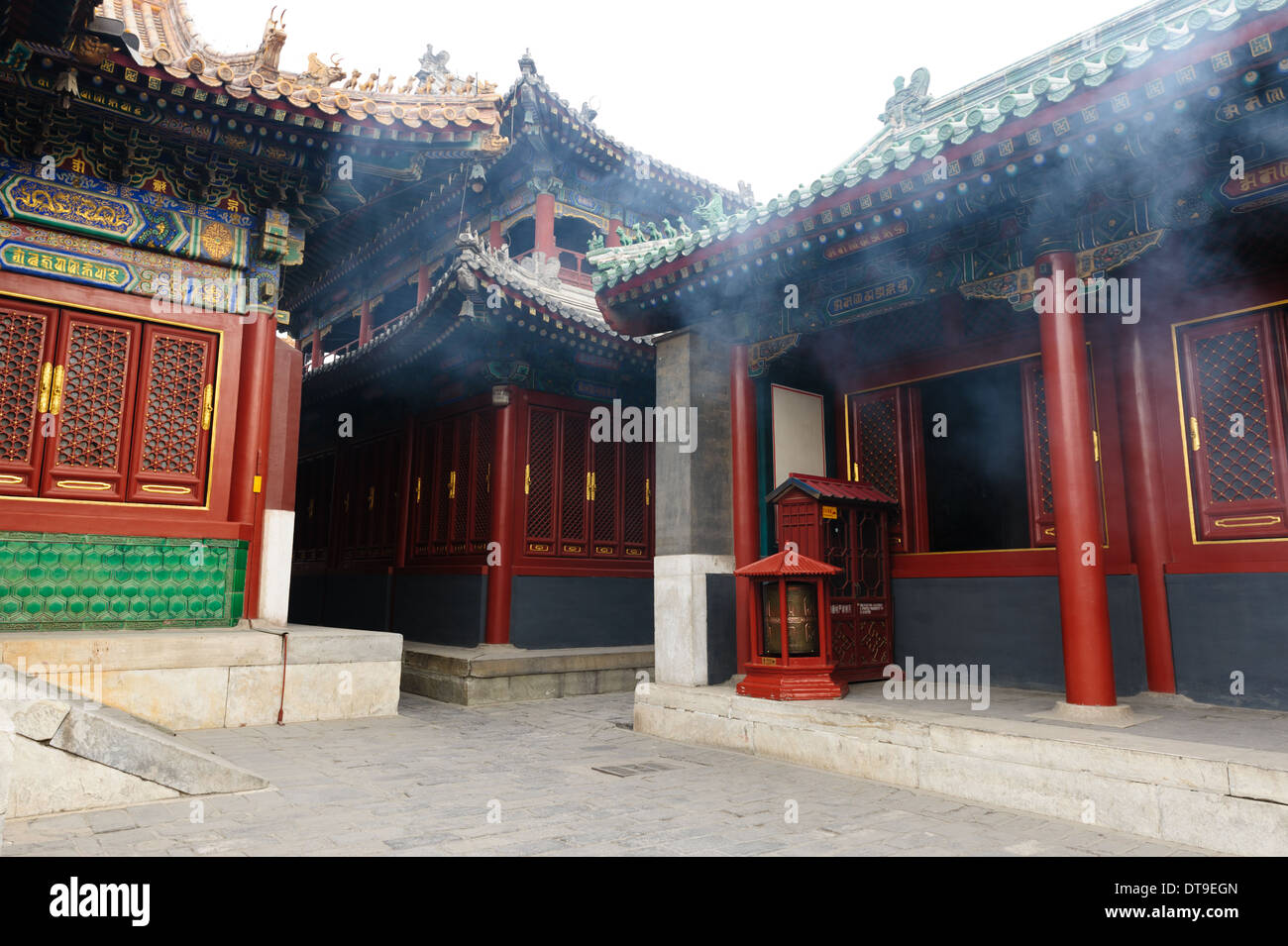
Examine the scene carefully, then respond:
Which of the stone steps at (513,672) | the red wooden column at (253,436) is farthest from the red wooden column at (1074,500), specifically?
the red wooden column at (253,436)

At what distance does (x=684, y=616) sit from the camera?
747 cm

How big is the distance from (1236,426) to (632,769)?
510 cm

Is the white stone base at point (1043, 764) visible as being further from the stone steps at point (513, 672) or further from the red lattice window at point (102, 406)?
the red lattice window at point (102, 406)

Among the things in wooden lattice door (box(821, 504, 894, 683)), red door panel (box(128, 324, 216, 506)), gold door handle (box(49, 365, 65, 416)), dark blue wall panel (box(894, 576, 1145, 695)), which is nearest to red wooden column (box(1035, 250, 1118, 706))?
dark blue wall panel (box(894, 576, 1145, 695))

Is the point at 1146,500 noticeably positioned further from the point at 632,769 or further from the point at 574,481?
the point at 574,481

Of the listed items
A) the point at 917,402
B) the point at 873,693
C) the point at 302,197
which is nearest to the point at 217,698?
the point at 302,197

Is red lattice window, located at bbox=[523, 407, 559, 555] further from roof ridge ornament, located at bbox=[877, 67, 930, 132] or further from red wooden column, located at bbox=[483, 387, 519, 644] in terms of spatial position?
roof ridge ornament, located at bbox=[877, 67, 930, 132]

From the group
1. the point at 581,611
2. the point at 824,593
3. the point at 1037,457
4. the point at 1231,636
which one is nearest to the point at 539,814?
the point at 824,593

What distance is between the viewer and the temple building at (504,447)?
33.1ft

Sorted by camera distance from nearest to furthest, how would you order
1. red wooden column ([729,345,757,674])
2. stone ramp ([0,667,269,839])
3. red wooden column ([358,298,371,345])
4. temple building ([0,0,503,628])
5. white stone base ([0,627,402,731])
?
stone ramp ([0,667,269,839]) → white stone base ([0,627,402,731]) → temple building ([0,0,503,628]) → red wooden column ([729,345,757,674]) → red wooden column ([358,298,371,345])

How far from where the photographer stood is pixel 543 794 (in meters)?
4.92

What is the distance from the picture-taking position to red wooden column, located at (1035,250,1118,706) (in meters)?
5.17

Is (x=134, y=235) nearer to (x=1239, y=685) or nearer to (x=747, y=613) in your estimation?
(x=747, y=613)

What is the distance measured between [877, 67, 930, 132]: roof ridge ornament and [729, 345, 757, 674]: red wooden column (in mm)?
4106
